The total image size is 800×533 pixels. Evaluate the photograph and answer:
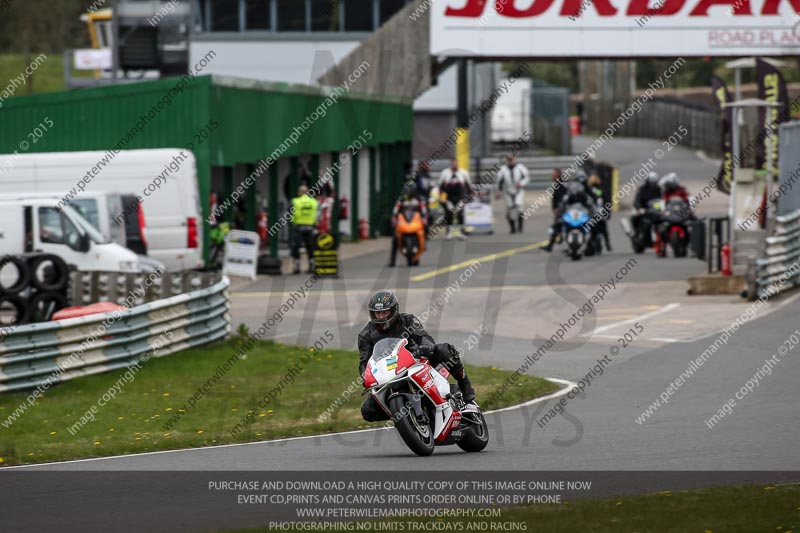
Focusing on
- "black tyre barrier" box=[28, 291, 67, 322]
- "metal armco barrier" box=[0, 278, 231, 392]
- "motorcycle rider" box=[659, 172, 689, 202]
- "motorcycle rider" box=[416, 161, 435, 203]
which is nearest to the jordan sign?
"motorcycle rider" box=[416, 161, 435, 203]

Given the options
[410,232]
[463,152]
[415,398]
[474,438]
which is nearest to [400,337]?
[415,398]

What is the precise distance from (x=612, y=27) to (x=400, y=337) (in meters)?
30.3

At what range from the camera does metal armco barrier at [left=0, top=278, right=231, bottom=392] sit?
15422 mm

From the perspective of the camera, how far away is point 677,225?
28828 millimetres

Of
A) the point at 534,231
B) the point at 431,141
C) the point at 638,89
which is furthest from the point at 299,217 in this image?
the point at 638,89

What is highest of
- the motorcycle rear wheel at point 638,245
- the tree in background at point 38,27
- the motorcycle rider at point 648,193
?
the tree in background at point 38,27

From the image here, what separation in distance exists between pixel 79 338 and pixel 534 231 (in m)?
22.6

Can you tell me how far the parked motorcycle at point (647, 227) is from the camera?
1156 inches

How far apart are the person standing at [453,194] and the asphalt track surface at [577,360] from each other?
1.12 m

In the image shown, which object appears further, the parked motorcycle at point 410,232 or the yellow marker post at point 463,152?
the yellow marker post at point 463,152

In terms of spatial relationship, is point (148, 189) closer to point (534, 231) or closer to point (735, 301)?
point (735, 301)

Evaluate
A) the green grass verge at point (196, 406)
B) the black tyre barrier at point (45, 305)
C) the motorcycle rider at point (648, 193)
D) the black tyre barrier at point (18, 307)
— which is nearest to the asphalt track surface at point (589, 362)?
the green grass verge at point (196, 406)

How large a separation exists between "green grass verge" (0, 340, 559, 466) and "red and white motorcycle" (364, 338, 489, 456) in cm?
250

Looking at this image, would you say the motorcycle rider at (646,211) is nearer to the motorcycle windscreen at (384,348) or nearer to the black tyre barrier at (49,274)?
the black tyre barrier at (49,274)
